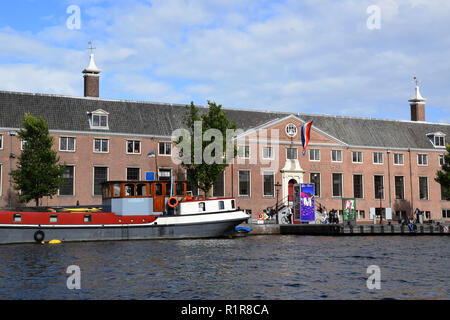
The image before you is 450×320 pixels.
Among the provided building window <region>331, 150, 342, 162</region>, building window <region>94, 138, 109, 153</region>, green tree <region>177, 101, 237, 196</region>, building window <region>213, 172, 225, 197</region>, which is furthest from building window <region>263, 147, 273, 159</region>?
building window <region>94, 138, 109, 153</region>

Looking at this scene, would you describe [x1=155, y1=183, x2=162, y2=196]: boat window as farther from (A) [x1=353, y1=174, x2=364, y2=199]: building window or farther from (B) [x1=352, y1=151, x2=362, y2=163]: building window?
(B) [x1=352, y1=151, x2=362, y2=163]: building window

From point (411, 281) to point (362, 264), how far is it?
5.67 m

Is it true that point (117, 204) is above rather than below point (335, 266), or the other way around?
above

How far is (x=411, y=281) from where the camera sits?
2219 cm

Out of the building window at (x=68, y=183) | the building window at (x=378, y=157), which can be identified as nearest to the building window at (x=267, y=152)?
the building window at (x=378, y=157)

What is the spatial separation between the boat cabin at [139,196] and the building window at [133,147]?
17248 millimetres

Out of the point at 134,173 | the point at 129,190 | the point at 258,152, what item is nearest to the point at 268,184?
the point at 258,152

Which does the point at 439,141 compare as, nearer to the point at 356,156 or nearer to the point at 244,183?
the point at 356,156

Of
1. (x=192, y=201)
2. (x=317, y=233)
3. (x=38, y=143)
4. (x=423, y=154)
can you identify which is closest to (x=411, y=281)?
(x=192, y=201)

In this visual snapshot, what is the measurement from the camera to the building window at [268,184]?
6925 centimetres

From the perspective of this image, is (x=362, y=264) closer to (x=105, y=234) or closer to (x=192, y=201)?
(x=192, y=201)

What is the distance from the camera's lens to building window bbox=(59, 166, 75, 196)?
59.1 m

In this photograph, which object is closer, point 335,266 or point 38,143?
point 335,266

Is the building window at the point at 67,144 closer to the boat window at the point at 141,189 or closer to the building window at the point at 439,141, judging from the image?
the boat window at the point at 141,189
